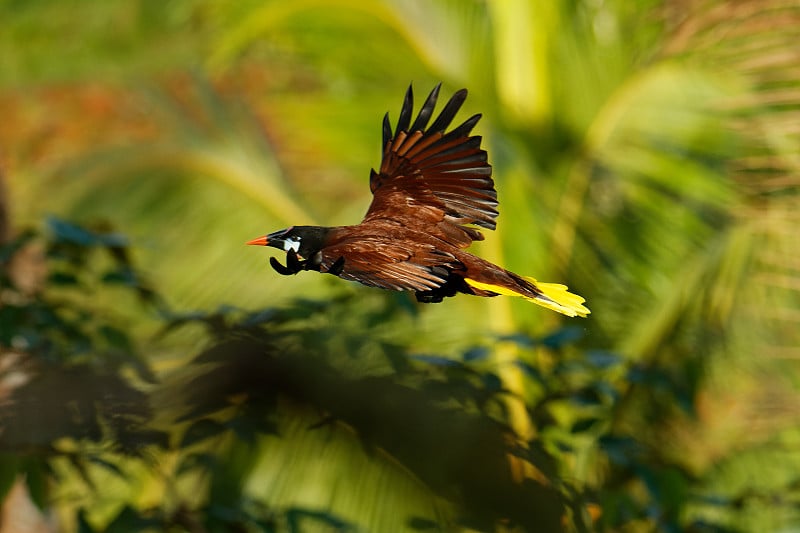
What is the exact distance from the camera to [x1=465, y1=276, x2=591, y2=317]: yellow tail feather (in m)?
0.85

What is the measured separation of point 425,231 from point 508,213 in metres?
2.79

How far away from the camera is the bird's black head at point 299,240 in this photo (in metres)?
0.85

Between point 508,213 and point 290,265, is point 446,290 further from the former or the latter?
point 508,213

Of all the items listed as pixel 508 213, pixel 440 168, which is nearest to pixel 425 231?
pixel 440 168

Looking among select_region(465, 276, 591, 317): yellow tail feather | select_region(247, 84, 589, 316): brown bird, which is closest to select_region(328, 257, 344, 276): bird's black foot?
select_region(247, 84, 589, 316): brown bird

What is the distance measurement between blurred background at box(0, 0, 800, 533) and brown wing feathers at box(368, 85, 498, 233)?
3.43 feet

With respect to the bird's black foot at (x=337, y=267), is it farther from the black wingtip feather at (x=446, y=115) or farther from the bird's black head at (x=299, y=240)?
the black wingtip feather at (x=446, y=115)

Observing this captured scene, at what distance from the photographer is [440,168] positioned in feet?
3.33

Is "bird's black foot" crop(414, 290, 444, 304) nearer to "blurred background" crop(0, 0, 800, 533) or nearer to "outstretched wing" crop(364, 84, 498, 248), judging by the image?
"outstretched wing" crop(364, 84, 498, 248)

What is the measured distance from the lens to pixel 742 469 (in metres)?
4.68

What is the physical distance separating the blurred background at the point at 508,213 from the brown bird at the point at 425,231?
1.06m

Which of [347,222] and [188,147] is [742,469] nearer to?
[347,222]

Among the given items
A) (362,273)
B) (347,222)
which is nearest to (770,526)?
(347,222)

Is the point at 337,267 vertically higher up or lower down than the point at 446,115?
lower down
